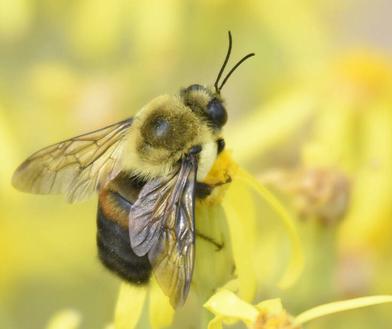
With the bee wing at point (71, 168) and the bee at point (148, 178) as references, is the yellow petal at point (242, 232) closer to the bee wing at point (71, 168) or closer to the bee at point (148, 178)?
the bee at point (148, 178)

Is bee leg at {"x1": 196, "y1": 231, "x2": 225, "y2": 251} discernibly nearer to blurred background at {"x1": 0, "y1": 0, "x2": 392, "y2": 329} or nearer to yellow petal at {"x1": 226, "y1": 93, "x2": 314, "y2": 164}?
blurred background at {"x1": 0, "y1": 0, "x2": 392, "y2": 329}

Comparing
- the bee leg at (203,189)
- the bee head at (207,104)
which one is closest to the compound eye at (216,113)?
the bee head at (207,104)

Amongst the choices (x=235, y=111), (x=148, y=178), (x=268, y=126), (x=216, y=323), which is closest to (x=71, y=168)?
(x=148, y=178)

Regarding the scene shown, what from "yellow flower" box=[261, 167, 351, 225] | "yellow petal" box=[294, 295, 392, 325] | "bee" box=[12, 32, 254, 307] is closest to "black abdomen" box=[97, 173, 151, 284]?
"bee" box=[12, 32, 254, 307]

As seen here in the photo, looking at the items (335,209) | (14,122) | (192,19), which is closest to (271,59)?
(192,19)

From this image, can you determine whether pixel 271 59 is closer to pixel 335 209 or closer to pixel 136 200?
pixel 335 209

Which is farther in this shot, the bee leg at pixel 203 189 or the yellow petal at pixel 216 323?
the bee leg at pixel 203 189

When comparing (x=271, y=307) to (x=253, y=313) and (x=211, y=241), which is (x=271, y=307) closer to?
(x=253, y=313)
